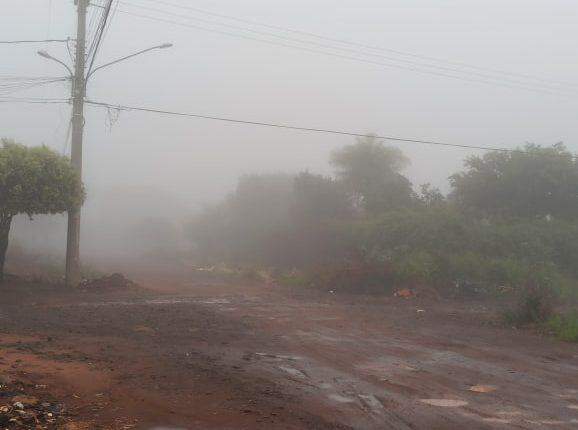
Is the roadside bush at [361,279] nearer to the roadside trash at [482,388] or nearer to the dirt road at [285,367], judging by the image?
the dirt road at [285,367]

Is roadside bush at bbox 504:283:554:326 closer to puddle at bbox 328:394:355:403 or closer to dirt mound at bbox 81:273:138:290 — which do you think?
puddle at bbox 328:394:355:403

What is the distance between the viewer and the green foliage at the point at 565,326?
14.5 meters

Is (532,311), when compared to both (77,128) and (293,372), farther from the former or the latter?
(77,128)

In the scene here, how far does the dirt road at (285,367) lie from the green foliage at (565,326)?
631 millimetres

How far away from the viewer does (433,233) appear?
94.2ft

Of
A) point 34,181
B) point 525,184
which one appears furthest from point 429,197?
point 34,181

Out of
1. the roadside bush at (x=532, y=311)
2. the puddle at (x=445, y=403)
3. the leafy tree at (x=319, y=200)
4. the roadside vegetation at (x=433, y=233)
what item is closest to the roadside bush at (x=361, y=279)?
the roadside vegetation at (x=433, y=233)

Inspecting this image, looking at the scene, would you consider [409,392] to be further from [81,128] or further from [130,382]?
[81,128]

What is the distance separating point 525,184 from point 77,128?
2220 centimetres

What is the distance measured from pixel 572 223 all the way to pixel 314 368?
2512 centimetres

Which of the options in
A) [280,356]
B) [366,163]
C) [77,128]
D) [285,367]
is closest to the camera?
[285,367]

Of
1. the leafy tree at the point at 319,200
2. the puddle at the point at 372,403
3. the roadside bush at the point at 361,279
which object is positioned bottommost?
the roadside bush at the point at 361,279

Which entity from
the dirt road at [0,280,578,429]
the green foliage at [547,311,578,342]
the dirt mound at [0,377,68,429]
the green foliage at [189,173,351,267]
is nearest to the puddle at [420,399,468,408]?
the dirt road at [0,280,578,429]

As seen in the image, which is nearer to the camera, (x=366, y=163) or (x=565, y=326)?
(x=565, y=326)
